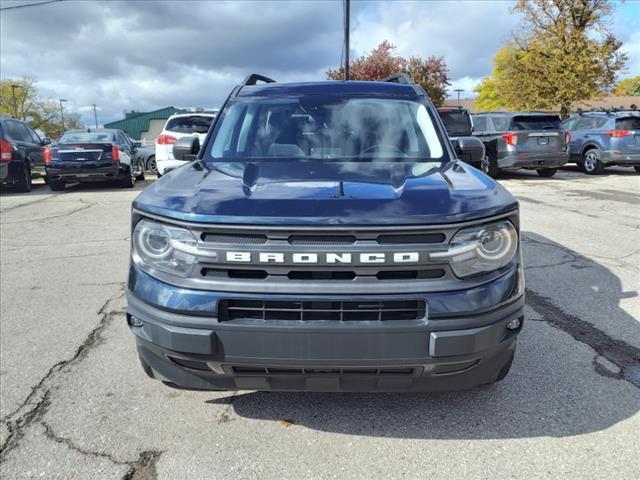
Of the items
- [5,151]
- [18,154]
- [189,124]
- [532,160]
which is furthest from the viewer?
[532,160]

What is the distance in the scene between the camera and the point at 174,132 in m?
11.5

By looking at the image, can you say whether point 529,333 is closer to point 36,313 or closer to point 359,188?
point 359,188

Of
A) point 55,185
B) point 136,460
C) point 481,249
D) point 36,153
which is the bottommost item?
point 136,460

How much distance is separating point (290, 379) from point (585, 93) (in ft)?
85.2

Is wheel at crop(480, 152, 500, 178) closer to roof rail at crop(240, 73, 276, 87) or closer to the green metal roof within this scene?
roof rail at crop(240, 73, 276, 87)

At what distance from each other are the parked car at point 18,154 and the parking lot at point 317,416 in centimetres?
893

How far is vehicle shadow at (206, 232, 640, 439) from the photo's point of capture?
2.50 meters

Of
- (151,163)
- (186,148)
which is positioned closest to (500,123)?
(186,148)

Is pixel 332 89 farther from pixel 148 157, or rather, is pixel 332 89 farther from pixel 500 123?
pixel 148 157

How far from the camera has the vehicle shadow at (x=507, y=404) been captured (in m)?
2.50

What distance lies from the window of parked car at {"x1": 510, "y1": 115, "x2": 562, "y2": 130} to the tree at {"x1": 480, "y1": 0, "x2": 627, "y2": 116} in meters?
11.8

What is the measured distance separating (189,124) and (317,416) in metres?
10.6

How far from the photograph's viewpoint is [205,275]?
211cm

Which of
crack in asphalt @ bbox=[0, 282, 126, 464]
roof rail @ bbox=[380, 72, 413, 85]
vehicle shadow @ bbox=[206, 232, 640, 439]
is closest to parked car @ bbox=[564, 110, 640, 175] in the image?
roof rail @ bbox=[380, 72, 413, 85]
